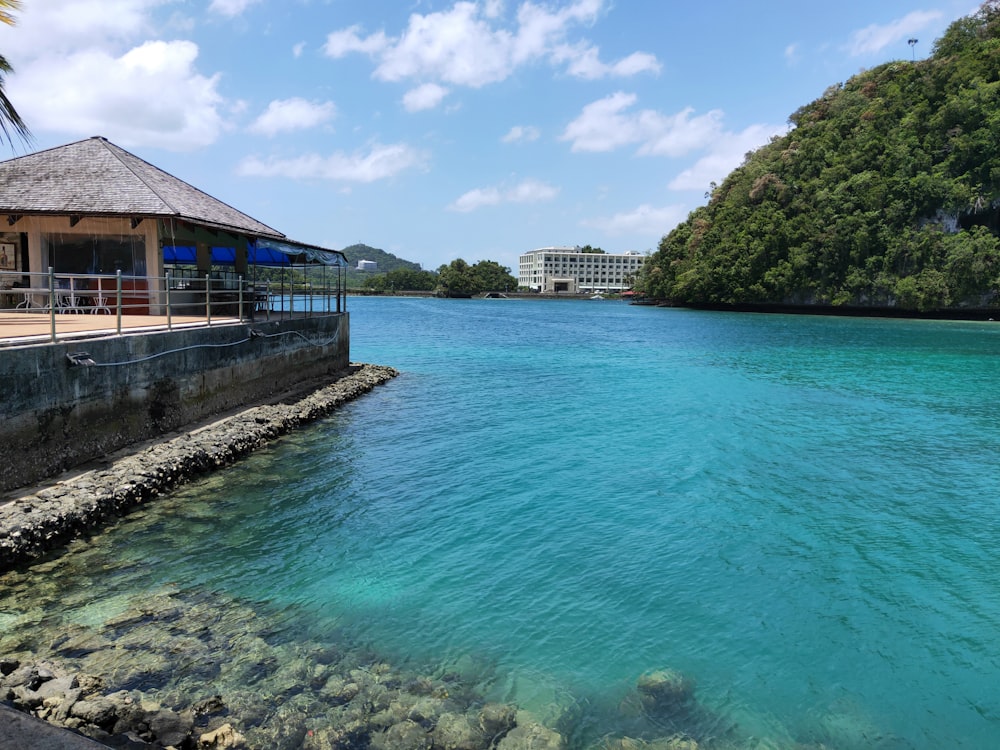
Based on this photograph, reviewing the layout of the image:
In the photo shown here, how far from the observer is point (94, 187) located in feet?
58.1

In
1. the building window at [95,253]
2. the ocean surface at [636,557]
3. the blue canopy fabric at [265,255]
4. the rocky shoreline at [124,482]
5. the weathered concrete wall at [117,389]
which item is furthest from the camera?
the blue canopy fabric at [265,255]

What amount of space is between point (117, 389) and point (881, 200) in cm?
9282

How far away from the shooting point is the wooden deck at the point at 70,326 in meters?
11.0

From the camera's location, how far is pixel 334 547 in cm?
959

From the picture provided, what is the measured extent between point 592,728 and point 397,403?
1675 cm

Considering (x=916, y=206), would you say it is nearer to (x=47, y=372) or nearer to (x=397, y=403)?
(x=397, y=403)

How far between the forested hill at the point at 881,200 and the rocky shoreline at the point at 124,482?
8108cm

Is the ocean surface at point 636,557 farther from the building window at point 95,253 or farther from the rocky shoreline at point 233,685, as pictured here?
the building window at point 95,253

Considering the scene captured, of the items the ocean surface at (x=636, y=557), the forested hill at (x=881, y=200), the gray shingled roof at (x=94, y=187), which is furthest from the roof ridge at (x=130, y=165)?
the forested hill at (x=881, y=200)

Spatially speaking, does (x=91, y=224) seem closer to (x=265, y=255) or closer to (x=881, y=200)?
(x=265, y=255)

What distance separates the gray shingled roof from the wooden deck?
2.78m

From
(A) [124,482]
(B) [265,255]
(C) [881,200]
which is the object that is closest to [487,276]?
(C) [881,200]

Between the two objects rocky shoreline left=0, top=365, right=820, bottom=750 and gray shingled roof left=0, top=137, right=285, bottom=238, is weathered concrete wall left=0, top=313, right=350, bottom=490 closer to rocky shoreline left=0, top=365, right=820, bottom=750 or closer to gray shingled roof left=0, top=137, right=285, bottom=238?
rocky shoreline left=0, top=365, right=820, bottom=750

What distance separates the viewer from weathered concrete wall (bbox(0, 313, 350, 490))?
9.62 metres
